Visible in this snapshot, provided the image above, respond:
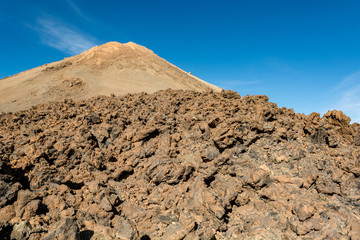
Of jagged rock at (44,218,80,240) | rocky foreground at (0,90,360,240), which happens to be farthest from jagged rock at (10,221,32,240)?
jagged rock at (44,218,80,240)

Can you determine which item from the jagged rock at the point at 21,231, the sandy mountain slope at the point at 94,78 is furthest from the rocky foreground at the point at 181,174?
the sandy mountain slope at the point at 94,78

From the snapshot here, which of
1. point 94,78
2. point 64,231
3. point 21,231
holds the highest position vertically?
point 94,78

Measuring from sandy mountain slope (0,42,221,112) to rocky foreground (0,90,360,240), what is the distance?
11.2m

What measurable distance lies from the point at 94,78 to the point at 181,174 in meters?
20.7

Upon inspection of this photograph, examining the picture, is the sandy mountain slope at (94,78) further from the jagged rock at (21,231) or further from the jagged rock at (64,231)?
the jagged rock at (64,231)

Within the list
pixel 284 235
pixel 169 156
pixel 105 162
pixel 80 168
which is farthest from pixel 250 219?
pixel 80 168

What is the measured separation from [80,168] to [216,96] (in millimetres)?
7465

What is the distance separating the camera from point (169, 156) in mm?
7328

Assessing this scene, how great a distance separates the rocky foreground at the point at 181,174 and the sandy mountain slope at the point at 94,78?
36.6 ft

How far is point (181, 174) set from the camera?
664 centimetres

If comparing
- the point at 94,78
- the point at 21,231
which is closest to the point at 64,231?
the point at 21,231

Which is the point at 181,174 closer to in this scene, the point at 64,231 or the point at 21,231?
the point at 64,231

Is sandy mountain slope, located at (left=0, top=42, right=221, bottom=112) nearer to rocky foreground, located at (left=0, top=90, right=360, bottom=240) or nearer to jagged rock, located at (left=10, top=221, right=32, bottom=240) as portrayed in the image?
rocky foreground, located at (left=0, top=90, right=360, bottom=240)

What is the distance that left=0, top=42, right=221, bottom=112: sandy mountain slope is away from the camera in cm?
1984
